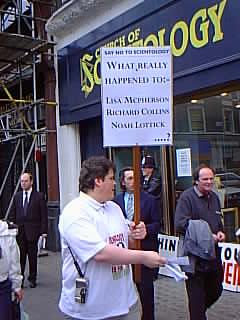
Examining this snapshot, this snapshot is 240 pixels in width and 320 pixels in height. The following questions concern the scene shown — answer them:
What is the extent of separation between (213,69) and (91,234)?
176 inches

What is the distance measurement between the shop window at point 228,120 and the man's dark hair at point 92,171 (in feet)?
15.0

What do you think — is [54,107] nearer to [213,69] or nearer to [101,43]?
[101,43]

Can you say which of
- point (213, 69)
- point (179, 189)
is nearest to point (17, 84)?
point (179, 189)

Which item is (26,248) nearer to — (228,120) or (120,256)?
(228,120)

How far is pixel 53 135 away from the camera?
1120 cm

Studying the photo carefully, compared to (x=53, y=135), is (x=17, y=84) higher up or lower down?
higher up

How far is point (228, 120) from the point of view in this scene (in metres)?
7.54

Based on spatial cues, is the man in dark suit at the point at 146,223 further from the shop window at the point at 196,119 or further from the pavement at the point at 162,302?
the shop window at the point at 196,119

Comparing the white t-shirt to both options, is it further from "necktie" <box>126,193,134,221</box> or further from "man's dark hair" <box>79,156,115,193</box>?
"necktie" <box>126,193,134,221</box>

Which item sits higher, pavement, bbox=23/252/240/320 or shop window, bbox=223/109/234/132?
shop window, bbox=223/109/234/132

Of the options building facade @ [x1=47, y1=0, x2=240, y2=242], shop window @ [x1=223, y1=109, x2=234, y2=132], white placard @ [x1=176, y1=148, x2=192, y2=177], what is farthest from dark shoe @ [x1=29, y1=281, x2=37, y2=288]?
shop window @ [x1=223, y1=109, x2=234, y2=132]

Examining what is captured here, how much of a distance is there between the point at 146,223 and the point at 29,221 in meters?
3.21

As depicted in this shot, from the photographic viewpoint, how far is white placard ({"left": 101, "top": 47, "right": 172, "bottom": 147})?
12.0ft

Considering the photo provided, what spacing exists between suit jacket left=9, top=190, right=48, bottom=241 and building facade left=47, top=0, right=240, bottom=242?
1966 mm
